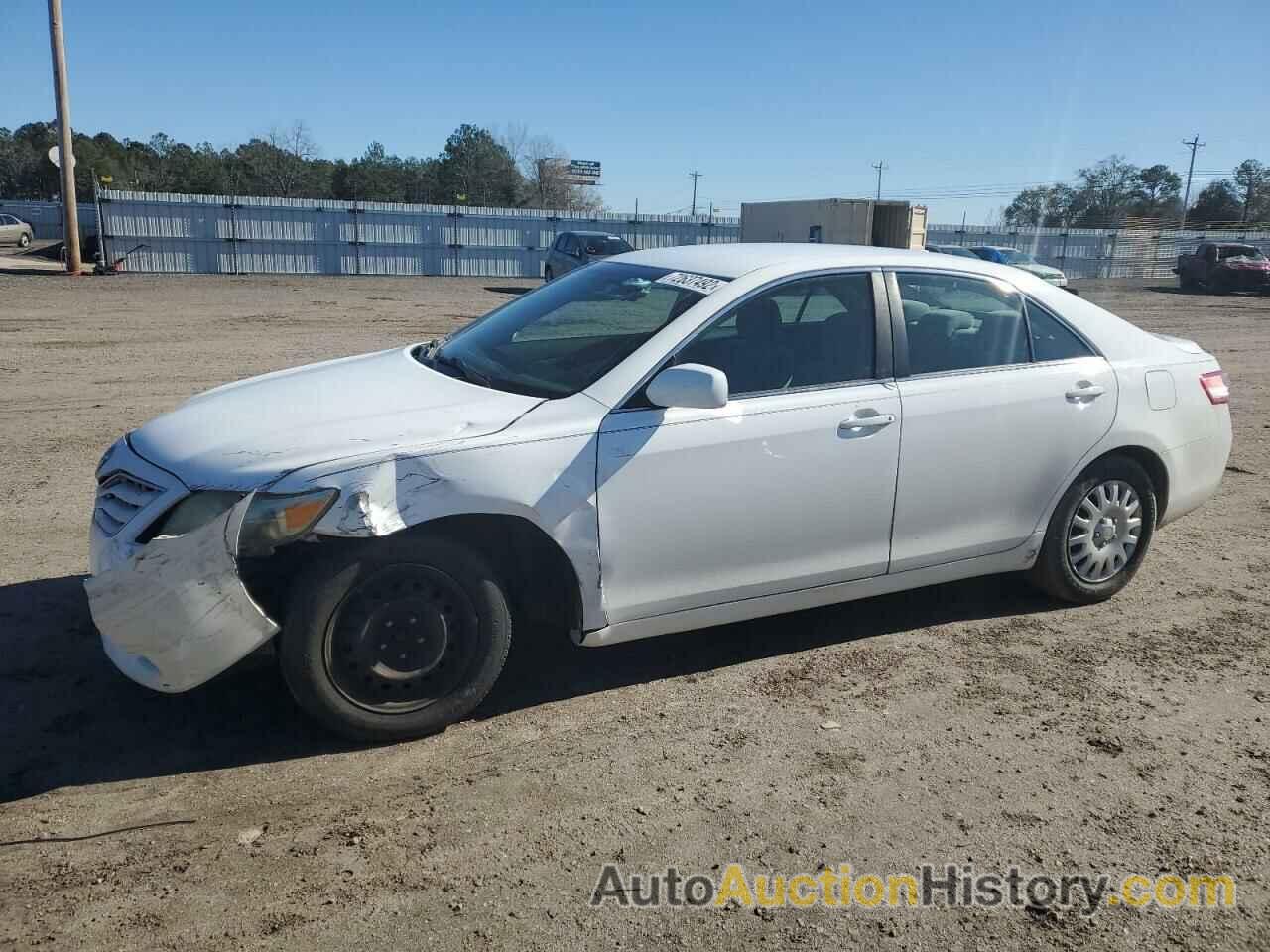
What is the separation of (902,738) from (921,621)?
129cm

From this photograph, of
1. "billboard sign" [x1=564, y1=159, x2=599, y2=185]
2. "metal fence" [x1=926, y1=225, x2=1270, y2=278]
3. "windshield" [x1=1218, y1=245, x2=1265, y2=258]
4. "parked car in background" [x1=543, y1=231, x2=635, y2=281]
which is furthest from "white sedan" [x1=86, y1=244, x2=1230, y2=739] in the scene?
"billboard sign" [x1=564, y1=159, x2=599, y2=185]

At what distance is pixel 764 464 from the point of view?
166 inches

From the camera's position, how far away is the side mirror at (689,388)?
3.93m

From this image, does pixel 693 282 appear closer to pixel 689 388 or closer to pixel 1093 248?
pixel 689 388

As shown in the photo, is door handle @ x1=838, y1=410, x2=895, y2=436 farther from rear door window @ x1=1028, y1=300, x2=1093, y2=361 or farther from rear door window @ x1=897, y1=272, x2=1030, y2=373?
rear door window @ x1=1028, y1=300, x2=1093, y2=361

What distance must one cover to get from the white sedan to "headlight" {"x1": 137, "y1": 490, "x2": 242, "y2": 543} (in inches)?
0.4

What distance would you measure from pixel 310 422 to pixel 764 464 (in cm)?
173

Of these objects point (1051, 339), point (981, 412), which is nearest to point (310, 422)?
point (981, 412)

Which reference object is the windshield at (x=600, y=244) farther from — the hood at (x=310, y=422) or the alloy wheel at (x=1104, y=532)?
the hood at (x=310, y=422)

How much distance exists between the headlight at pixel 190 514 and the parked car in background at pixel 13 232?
5037 centimetres

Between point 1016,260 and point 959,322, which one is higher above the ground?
point 959,322

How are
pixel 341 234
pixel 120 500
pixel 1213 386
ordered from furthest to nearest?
1. pixel 341 234
2. pixel 1213 386
3. pixel 120 500

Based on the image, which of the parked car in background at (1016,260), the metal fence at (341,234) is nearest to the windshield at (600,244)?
the parked car in background at (1016,260)

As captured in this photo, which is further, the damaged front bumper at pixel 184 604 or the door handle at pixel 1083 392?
the door handle at pixel 1083 392
